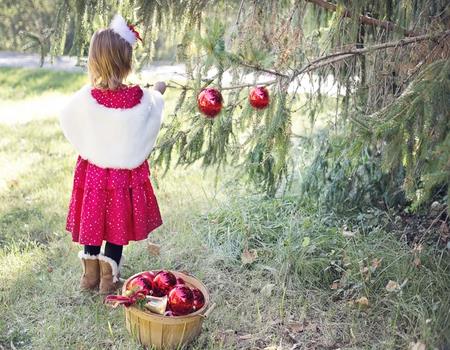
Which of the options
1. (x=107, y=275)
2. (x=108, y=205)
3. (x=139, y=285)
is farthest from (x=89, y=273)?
(x=139, y=285)

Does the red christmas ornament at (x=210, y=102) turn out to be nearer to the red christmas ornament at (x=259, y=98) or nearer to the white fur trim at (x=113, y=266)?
the red christmas ornament at (x=259, y=98)

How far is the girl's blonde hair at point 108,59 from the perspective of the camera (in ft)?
10.2

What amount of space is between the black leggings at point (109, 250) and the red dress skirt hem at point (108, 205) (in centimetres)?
11

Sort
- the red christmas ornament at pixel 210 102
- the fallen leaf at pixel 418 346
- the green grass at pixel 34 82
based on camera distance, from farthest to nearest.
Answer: the green grass at pixel 34 82 → the fallen leaf at pixel 418 346 → the red christmas ornament at pixel 210 102

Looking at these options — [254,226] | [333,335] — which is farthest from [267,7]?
[333,335]

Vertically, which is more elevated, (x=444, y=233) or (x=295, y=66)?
(x=295, y=66)

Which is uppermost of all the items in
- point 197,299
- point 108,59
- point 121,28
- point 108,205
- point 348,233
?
point 121,28

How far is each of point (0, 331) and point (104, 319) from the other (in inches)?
20.9

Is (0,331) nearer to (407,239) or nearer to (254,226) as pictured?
(254,226)

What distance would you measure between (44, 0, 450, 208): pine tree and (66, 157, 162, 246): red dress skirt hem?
0.22 metres

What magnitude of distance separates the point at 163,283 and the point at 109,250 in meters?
0.55

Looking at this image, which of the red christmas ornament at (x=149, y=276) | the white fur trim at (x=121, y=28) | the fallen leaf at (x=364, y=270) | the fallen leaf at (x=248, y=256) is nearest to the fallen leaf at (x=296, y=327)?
the fallen leaf at (x=364, y=270)

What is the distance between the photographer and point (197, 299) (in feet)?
9.71

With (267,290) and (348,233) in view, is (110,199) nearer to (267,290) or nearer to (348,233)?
(267,290)
